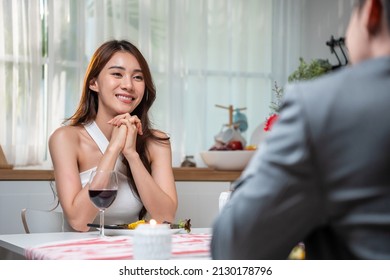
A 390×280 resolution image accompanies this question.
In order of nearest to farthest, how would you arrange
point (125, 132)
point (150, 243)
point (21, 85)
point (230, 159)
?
point (150, 243) < point (125, 132) < point (230, 159) < point (21, 85)

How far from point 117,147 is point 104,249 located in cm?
93

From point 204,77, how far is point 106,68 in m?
2.02

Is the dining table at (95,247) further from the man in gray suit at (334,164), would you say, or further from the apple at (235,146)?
the apple at (235,146)

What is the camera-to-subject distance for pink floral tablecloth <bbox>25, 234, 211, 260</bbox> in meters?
1.23

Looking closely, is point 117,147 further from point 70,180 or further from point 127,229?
point 127,229

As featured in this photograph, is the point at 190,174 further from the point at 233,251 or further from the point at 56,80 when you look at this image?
the point at 233,251

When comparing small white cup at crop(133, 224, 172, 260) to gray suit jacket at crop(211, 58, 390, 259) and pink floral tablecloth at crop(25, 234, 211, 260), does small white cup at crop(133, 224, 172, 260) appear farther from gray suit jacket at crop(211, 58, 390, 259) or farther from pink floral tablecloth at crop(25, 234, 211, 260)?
gray suit jacket at crop(211, 58, 390, 259)

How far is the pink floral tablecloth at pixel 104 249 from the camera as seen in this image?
1226mm

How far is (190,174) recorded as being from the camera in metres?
3.21

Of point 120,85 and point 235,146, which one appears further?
point 235,146

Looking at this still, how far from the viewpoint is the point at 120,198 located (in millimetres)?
2209

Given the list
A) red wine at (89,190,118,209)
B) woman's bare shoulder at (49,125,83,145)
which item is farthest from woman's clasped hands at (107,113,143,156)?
red wine at (89,190,118,209)

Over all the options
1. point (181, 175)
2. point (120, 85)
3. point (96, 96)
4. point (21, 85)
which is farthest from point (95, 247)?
point (21, 85)
